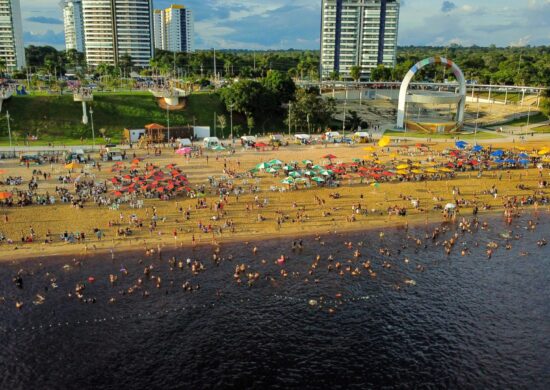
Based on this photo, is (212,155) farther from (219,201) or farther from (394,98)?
(394,98)

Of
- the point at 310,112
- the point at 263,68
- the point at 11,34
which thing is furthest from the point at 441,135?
the point at 11,34

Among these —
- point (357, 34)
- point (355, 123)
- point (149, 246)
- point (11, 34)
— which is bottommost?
point (149, 246)

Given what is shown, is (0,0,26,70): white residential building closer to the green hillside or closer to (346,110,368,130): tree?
the green hillside

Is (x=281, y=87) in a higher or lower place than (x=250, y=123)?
higher

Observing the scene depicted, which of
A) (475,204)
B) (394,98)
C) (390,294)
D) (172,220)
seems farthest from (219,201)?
(394,98)

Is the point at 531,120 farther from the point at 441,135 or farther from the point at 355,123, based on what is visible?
the point at 355,123

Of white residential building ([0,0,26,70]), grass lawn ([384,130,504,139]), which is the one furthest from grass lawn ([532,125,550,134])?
white residential building ([0,0,26,70])
